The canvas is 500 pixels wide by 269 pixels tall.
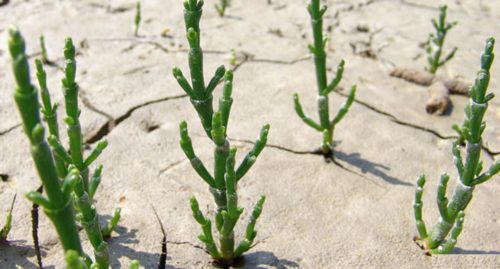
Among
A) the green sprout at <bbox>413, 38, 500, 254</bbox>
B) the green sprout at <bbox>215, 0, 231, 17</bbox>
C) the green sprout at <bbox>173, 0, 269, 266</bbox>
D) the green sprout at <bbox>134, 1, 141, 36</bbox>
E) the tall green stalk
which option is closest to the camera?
the tall green stalk

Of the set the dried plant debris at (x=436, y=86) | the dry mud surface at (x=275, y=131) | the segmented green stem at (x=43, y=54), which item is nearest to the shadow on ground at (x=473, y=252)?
the dry mud surface at (x=275, y=131)

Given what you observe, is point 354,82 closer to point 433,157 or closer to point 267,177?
point 433,157

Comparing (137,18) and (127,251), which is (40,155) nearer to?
(127,251)

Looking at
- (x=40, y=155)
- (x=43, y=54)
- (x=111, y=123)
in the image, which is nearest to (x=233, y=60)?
(x=111, y=123)

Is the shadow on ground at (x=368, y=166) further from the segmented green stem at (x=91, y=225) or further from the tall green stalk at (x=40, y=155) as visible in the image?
the tall green stalk at (x=40, y=155)

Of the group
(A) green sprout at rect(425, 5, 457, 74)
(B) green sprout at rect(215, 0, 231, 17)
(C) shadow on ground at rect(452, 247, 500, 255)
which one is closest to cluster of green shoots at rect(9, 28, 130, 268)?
(C) shadow on ground at rect(452, 247, 500, 255)

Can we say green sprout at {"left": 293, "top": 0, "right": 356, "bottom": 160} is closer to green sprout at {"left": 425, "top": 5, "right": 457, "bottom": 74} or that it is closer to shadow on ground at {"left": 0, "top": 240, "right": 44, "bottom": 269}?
green sprout at {"left": 425, "top": 5, "right": 457, "bottom": 74}

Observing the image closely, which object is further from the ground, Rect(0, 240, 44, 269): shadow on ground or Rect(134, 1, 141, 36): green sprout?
Rect(134, 1, 141, 36): green sprout
